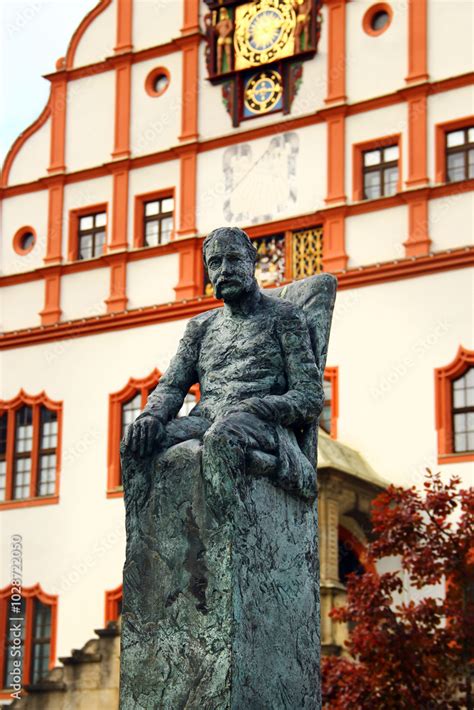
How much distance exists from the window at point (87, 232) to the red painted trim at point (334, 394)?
6167 millimetres

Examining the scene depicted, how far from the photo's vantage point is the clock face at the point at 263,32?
24.9m

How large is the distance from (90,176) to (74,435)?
5150 millimetres

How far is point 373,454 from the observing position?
2188cm

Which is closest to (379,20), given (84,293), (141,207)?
(141,207)

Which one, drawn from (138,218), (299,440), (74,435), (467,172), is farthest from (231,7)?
(299,440)

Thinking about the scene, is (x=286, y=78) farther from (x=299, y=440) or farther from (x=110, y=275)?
(x=299, y=440)

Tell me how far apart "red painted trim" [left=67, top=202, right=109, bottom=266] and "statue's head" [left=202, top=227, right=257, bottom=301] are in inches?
820

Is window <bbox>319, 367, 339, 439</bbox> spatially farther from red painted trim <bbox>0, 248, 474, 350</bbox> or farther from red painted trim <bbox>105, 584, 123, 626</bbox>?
red painted trim <bbox>105, 584, 123, 626</bbox>

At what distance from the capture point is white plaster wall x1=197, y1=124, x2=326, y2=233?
24.0 m

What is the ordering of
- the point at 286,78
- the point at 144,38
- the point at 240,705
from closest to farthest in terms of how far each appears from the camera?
the point at 240,705 → the point at 286,78 → the point at 144,38

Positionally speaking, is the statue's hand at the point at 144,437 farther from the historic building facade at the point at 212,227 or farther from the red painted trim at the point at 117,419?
the red painted trim at the point at 117,419

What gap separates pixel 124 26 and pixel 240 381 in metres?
22.6

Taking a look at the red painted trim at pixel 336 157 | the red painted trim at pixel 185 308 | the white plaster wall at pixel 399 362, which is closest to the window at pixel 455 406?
the white plaster wall at pixel 399 362

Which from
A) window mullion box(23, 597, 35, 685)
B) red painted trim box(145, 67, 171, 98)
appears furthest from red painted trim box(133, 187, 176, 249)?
window mullion box(23, 597, 35, 685)
